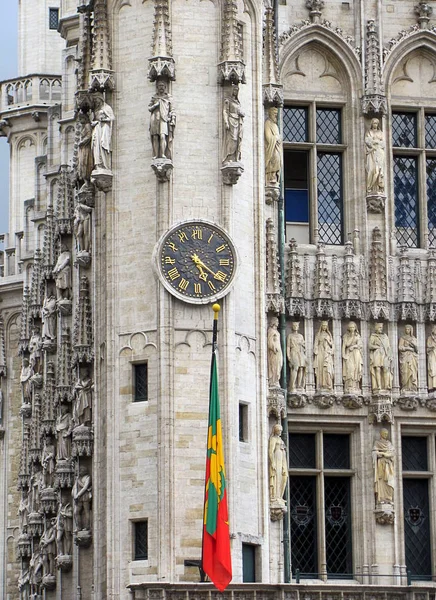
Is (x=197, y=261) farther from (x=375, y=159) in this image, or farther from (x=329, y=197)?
(x=375, y=159)

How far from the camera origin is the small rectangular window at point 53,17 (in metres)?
88.9

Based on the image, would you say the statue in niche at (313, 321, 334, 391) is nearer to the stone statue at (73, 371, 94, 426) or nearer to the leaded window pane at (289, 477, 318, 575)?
the leaded window pane at (289, 477, 318, 575)

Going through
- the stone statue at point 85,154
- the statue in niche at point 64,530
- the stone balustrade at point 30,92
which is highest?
the stone balustrade at point 30,92

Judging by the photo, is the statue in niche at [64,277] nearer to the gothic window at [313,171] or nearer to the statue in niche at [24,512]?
the gothic window at [313,171]

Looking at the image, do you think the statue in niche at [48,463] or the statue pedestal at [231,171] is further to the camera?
the statue in niche at [48,463]

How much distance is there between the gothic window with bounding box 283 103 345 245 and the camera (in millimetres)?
60469

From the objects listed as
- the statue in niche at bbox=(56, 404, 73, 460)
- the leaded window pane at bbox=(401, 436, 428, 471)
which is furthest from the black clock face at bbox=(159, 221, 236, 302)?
the statue in niche at bbox=(56, 404, 73, 460)

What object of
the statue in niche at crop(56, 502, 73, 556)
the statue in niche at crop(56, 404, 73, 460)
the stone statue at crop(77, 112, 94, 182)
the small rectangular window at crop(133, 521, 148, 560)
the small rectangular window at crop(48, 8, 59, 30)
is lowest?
the small rectangular window at crop(133, 521, 148, 560)

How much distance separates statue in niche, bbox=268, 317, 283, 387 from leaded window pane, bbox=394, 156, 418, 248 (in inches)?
179

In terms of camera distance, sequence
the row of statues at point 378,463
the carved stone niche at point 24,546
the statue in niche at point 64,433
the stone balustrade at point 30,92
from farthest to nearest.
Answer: the stone balustrade at point 30,92 < the carved stone niche at point 24,546 < the statue in niche at point 64,433 < the row of statues at point 378,463

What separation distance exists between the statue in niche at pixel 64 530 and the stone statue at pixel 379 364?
7669 millimetres

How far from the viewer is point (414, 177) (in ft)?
202

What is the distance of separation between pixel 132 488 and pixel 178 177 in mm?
6557

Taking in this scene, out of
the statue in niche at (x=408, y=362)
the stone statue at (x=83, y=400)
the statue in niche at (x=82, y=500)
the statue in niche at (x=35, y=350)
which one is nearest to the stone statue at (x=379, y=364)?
the statue in niche at (x=408, y=362)
